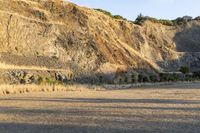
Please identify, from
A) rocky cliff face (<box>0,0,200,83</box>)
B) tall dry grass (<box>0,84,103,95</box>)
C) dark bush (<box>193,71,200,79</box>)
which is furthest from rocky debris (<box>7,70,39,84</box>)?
dark bush (<box>193,71,200,79</box>)

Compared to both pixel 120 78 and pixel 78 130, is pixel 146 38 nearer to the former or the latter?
pixel 120 78

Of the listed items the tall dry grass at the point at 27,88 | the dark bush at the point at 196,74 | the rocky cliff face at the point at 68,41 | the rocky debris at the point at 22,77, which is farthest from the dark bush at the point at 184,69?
the tall dry grass at the point at 27,88

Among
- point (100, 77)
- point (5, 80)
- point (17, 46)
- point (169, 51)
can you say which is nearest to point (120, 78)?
point (100, 77)

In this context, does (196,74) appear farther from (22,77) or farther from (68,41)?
(22,77)

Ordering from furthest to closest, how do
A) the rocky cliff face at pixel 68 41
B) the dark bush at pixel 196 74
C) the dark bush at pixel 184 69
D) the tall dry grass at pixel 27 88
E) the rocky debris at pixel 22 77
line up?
the dark bush at pixel 196 74, the dark bush at pixel 184 69, the rocky cliff face at pixel 68 41, the rocky debris at pixel 22 77, the tall dry grass at pixel 27 88

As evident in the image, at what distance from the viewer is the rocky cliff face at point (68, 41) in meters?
59.4

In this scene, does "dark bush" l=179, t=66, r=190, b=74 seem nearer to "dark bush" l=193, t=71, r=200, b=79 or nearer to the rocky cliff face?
"dark bush" l=193, t=71, r=200, b=79

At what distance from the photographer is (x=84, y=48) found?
6775 cm

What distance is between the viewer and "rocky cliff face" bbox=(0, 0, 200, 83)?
5941 centimetres

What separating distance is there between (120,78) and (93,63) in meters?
3.90

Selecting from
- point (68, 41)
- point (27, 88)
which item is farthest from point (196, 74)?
point (27, 88)

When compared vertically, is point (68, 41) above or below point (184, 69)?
above

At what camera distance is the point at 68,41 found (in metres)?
66.3

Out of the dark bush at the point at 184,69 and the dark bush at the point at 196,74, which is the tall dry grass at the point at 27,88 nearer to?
the dark bush at the point at 184,69
